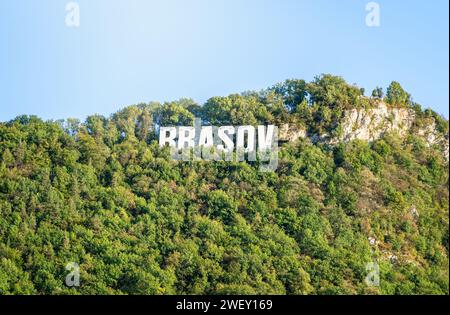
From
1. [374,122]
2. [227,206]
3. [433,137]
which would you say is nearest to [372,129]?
[374,122]

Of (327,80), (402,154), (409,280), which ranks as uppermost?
(327,80)

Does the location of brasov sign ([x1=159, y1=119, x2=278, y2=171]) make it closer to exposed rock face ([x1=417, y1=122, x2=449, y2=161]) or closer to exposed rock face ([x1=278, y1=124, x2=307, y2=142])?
exposed rock face ([x1=278, y1=124, x2=307, y2=142])

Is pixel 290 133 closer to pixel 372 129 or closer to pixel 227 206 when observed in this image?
pixel 372 129

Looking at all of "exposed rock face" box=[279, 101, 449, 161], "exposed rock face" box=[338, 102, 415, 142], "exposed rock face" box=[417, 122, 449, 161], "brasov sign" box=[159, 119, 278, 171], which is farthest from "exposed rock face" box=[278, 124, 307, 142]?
"exposed rock face" box=[417, 122, 449, 161]

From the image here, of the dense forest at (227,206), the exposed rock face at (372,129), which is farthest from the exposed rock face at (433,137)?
the dense forest at (227,206)
